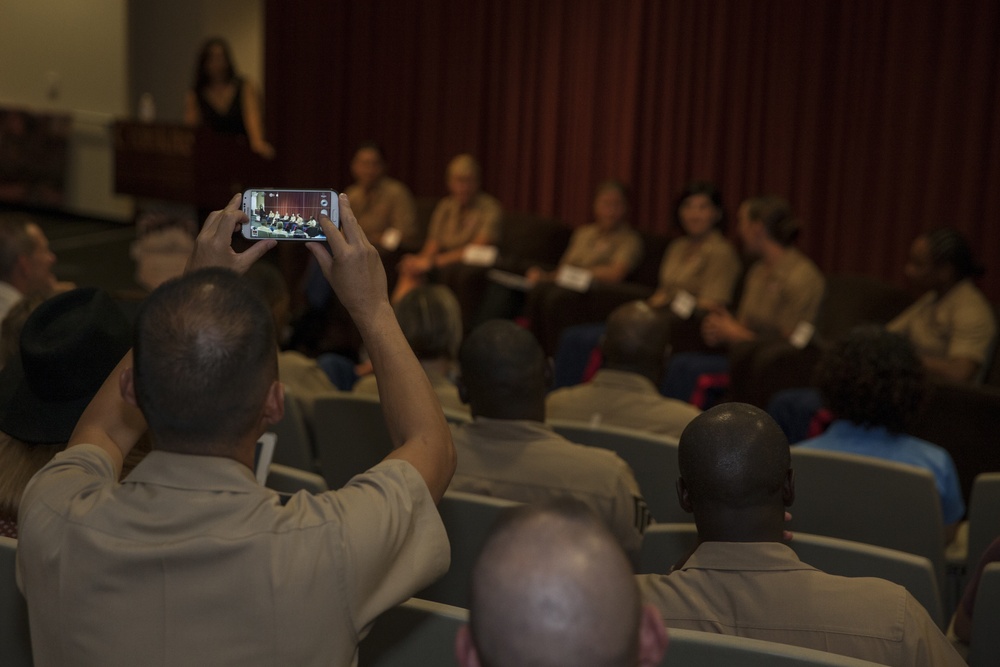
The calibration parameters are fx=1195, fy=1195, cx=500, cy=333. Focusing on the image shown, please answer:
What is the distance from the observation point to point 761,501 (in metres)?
1.99

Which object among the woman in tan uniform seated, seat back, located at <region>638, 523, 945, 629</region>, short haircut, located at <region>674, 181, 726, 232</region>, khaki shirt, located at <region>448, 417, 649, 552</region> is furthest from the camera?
the woman in tan uniform seated

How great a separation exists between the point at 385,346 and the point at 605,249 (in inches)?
229

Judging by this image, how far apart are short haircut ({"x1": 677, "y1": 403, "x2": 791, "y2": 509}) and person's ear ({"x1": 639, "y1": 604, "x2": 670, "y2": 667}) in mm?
837

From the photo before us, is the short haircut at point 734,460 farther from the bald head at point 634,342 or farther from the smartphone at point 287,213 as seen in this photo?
the bald head at point 634,342

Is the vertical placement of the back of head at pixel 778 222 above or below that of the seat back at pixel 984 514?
above

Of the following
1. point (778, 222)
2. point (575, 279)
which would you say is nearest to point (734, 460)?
point (778, 222)

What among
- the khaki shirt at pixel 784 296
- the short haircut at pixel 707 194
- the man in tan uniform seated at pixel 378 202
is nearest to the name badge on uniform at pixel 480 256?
the man in tan uniform seated at pixel 378 202

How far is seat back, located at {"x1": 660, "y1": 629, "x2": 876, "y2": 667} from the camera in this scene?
1.61 meters

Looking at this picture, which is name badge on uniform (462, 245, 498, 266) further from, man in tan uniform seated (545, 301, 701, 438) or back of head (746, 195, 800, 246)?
man in tan uniform seated (545, 301, 701, 438)

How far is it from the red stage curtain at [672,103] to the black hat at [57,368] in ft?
19.9

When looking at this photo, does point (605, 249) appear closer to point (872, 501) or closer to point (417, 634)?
point (872, 501)

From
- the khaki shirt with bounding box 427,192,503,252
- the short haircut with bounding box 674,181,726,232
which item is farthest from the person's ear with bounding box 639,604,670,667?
the khaki shirt with bounding box 427,192,503,252

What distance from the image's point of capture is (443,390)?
3.77 meters

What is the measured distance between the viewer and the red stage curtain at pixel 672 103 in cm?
708
